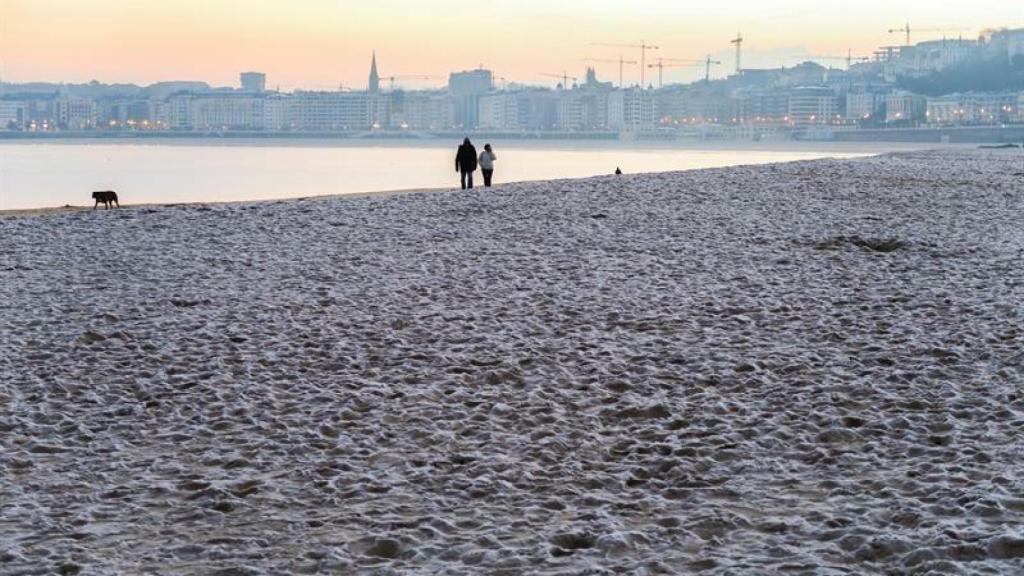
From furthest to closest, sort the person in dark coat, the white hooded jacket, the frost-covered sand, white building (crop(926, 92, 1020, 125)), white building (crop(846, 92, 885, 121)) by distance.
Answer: white building (crop(846, 92, 885, 121)) → white building (crop(926, 92, 1020, 125)) → the white hooded jacket → the person in dark coat → the frost-covered sand

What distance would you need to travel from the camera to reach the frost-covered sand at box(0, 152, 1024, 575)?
12.5 ft

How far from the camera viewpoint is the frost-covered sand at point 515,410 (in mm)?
3816

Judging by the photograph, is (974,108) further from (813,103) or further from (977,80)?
(813,103)

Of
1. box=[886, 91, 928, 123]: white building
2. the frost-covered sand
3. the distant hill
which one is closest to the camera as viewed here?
the frost-covered sand

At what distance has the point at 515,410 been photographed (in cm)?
545

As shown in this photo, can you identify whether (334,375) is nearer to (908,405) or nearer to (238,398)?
(238,398)

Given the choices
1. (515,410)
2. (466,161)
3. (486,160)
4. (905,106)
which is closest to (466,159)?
(466,161)

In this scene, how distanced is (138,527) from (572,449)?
1654mm

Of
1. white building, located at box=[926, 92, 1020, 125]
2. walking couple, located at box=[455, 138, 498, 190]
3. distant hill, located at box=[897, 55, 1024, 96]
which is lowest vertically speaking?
walking couple, located at box=[455, 138, 498, 190]

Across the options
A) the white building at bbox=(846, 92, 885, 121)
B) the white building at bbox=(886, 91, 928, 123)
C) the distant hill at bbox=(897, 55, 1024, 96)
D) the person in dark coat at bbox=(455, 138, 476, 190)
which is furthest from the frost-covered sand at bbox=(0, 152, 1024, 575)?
the distant hill at bbox=(897, 55, 1024, 96)

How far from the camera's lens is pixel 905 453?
4711 mm

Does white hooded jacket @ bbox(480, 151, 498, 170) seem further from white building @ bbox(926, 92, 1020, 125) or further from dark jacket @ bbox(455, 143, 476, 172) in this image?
white building @ bbox(926, 92, 1020, 125)

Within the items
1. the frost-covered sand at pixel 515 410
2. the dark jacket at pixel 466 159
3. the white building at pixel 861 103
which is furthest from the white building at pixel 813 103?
the frost-covered sand at pixel 515 410

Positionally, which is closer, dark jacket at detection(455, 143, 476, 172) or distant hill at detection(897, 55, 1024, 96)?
dark jacket at detection(455, 143, 476, 172)
